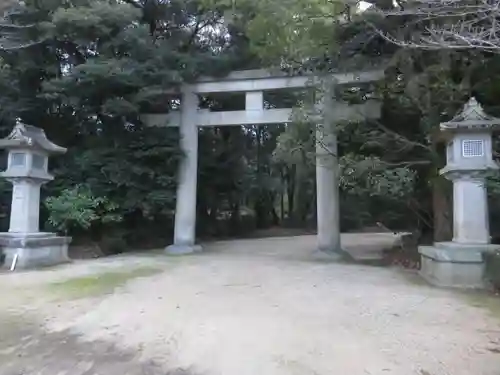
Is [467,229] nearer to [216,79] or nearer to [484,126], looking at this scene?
[484,126]

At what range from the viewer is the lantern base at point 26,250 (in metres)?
8.16

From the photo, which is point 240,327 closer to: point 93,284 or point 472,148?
point 93,284

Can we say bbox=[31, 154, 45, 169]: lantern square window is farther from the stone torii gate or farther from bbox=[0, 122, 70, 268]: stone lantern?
the stone torii gate

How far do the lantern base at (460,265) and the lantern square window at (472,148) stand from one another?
124 centimetres

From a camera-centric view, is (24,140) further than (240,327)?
Yes

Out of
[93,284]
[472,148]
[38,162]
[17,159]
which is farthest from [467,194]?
[17,159]

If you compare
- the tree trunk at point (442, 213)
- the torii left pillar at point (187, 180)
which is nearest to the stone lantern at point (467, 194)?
the tree trunk at point (442, 213)

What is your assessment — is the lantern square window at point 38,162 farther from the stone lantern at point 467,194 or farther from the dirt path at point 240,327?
the stone lantern at point 467,194

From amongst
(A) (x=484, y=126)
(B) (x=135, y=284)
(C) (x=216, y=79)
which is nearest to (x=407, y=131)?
(A) (x=484, y=126)

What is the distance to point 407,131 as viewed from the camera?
370 inches

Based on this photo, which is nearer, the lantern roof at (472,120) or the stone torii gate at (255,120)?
the lantern roof at (472,120)

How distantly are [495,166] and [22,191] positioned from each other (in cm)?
792

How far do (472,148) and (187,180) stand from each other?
7.16 metres

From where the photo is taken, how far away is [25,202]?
28.1 feet
